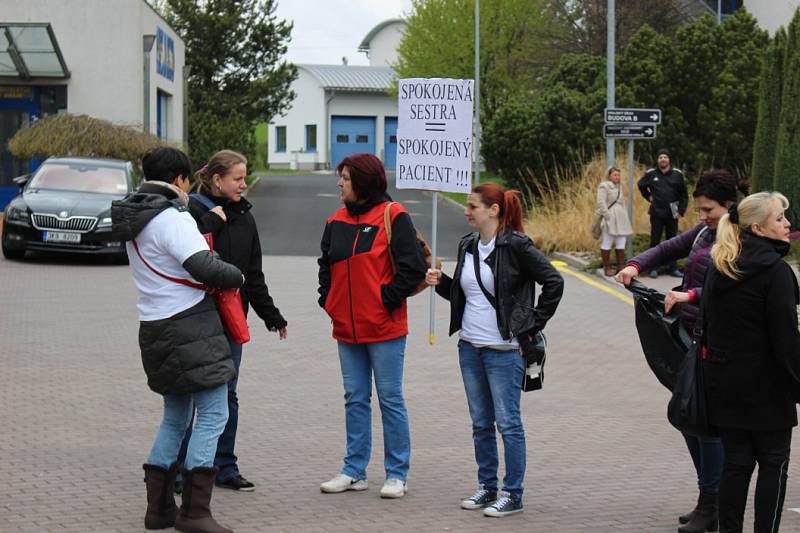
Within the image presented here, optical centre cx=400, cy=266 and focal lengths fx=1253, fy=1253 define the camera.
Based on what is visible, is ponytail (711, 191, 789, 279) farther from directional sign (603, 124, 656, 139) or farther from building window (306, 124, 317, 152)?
building window (306, 124, 317, 152)

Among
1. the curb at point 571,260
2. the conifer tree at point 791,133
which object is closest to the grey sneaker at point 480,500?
the curb at point 571,260

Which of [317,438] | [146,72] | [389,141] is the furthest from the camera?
[389,141]

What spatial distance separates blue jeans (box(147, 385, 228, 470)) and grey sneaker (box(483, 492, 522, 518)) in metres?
1.40

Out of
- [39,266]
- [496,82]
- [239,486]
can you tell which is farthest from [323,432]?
[496,82]

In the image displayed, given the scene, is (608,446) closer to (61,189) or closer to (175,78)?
(61,189)

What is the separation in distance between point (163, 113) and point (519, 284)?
32.7m

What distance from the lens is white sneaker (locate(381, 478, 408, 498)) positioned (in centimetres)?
649

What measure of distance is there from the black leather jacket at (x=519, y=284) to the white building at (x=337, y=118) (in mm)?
70314

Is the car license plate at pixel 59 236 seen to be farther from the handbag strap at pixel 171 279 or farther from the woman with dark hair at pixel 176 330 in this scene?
the handbag strap at pixel 171 279

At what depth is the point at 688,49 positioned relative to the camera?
3011 centimetres

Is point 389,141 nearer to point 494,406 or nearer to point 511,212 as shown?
point 511,212

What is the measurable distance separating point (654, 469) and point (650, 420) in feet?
4.89

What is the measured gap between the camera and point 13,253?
19422mm

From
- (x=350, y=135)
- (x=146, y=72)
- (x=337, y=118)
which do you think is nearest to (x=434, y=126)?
(x=146, y=72)
